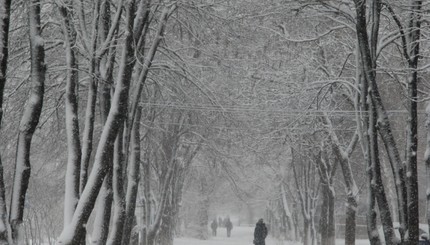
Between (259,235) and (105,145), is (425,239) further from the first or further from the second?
(105,145)

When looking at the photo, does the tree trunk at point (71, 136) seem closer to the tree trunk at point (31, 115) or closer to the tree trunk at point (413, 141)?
the tree trunk at point (31, 115)

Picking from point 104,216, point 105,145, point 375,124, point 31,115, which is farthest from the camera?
point 375,124

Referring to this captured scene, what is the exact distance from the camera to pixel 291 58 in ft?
59.1

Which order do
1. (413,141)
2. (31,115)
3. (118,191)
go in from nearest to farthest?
(31,115), (413,141), (118,191)

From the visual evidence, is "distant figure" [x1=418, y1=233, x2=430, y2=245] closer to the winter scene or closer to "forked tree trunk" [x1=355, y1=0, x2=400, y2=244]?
the winter scene

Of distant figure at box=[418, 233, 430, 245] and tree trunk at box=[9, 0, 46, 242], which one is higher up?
tree trunk at box=[9, 0, 46, 242]

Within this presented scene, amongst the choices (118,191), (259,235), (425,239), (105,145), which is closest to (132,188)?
(118,191)

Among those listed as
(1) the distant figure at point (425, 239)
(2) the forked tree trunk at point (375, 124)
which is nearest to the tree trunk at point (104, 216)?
(2) the forked tree trunk at point (375, 124)

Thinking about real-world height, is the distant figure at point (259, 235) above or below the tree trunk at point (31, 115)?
below

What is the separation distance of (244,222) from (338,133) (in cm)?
9814

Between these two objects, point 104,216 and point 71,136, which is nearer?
point 71,136

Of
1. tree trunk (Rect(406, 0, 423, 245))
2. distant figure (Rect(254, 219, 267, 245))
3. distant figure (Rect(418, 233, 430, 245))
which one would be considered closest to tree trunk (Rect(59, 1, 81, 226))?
tree trunk (Rect(406, 0, 423, 245))

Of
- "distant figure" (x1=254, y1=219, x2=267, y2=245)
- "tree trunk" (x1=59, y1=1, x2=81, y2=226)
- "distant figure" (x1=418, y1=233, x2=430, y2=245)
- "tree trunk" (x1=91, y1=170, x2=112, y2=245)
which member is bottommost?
"distant figure" (x1=254, y1=219, x2=267, y2=245)

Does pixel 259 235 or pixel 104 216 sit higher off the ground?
pixel 104 216
